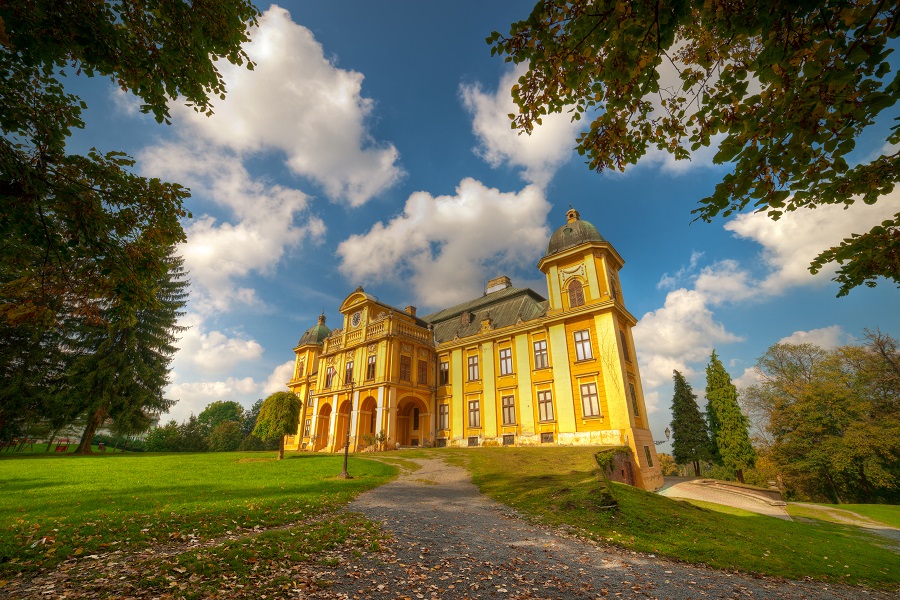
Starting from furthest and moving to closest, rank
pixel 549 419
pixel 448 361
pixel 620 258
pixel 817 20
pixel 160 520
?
pixel 448 361 → pixel 620 258 → pixel 549 419 → pixel 160 520 → pixel 817 20

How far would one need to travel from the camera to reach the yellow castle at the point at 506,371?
22.9 metres

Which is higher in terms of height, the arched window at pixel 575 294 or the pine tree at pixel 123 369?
the arched window at pixel 575 294

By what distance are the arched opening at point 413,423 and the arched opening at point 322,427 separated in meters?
7.42

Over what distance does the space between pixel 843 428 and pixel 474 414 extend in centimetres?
2854

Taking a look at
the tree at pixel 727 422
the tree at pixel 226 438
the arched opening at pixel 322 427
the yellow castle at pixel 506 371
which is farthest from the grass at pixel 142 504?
the tree at pixel 226 438

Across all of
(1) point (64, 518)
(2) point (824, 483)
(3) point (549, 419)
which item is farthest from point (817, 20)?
(2) point (824, 483)

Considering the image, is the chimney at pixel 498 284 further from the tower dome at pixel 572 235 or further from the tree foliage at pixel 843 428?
the tree foliage at pixel 843 428

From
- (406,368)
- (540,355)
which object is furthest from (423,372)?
(540,355)

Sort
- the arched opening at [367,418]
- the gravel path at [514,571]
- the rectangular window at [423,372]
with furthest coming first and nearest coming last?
the rectangular window at [423,372] → the arched opening at [367,418] → the gravel path at [514,571]

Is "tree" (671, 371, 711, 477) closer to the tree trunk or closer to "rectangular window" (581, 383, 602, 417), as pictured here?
"rectangular window" (581, 383, 602, 417)

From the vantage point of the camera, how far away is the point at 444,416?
98.9 ft

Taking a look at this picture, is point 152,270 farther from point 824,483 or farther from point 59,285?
point 824,483

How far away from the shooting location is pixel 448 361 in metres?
31.8

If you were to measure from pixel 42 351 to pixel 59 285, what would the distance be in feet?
97.8
